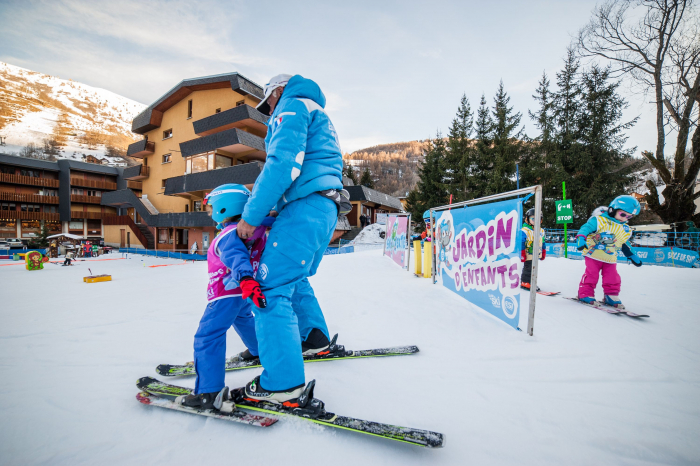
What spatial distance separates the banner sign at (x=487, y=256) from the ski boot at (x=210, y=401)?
2.64 m

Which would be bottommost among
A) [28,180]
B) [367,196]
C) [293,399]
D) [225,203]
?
[293,399]

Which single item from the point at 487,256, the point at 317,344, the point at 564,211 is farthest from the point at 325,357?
the point at 564,211

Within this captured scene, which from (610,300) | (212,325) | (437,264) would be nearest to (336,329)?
(212,325)

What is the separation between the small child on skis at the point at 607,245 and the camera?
3801 millimetres

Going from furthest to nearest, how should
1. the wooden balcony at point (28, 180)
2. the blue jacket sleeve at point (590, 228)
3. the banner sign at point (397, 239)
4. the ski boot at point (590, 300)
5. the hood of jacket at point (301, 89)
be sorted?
the wooden balcony at point (28, 180) < the banner sign at point (397, 239) < the blue jacket sleeve at point (590, 228) < the ski boot at point (590, 300) < the hood of jacket at point (301, 89)

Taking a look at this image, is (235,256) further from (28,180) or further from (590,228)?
(28,180)

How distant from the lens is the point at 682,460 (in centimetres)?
122

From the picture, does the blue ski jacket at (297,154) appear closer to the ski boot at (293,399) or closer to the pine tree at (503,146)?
the ski boot at (293,399)

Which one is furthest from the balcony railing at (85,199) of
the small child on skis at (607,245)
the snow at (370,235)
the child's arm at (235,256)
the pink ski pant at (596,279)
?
the pink ski pant at (596,279)

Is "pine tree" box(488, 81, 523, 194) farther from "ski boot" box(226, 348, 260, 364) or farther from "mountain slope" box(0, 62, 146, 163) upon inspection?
"mountain slope" box(0, 62, 146, 163)

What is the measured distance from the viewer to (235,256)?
1.57m

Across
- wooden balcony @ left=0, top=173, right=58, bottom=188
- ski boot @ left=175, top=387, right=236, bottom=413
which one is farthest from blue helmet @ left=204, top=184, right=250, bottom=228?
wooden balcony @ left=0, top=173, right=58, bottom=188

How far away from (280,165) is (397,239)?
719 centimetres

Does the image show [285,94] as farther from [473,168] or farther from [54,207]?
[54,207]
